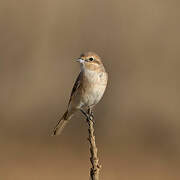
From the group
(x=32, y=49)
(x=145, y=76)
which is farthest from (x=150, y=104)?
(x=32, y=49)

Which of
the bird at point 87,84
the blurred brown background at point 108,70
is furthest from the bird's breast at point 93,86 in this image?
the blurred brown background at point 108,70

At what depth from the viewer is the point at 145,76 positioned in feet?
44.1

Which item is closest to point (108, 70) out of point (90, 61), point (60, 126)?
point (90, 61)

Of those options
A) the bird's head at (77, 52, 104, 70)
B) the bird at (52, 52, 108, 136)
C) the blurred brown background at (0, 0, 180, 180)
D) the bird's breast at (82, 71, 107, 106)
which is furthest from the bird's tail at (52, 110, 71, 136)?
the blurred brown background at (0, 0, 180, 180)

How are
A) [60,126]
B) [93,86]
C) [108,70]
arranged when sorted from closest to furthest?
1. [60,126]
2. [93,86]
3. [108,70]

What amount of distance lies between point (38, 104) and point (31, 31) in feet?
4.75

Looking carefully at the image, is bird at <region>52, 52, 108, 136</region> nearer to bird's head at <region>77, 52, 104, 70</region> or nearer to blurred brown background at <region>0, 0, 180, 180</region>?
bird's head at <region>77, 52, 104, 70</region>

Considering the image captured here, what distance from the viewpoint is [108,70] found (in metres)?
12.9

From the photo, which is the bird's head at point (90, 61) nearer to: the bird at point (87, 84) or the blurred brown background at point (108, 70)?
the bird at point (87, 84)

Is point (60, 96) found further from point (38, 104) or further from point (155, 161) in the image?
point (155, 161)

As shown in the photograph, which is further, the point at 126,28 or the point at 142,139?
the point at 142,139

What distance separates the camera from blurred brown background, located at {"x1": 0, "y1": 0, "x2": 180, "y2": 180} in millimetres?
13141

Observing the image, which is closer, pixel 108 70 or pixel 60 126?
pixel 60 126

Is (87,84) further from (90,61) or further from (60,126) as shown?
(60,126)
